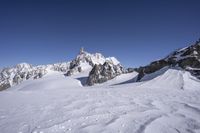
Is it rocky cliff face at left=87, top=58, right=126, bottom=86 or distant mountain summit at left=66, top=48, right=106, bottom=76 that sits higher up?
distant mountain summit at left=66, top=48, right=106, bottom=76

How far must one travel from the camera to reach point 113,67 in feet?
246

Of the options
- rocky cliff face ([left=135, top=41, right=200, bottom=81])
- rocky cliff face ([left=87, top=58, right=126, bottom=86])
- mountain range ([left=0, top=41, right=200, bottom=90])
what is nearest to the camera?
rocky cliff face ([left=135, top=41, right=200, bottom=81])

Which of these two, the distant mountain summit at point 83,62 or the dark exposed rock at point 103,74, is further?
the distant mountain summit at point 83,62

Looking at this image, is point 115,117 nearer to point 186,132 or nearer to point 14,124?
point 186,132

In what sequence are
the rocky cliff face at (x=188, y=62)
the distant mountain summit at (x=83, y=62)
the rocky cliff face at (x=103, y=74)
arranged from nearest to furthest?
the rocky cliff face at (x=188, y=62), the rocky cliff face at (x=103, y=74), the distant mountain summit at (x=83, y=62)

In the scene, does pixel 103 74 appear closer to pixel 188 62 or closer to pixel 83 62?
pixel 188 62

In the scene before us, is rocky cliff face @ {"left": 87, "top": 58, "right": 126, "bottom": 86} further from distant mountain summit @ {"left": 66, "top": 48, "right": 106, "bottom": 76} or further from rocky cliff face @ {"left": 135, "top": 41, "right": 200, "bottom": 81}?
distant mountain summit @ {"left": 66, "top": 48, "right": 106, "bottom": 76}

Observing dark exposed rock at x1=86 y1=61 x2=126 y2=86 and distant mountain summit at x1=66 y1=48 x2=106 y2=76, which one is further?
distant mountain summit at x1=66 y1=48 x2=106 y2=76

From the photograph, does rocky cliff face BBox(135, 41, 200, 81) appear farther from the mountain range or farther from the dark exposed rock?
the dark exposed rock

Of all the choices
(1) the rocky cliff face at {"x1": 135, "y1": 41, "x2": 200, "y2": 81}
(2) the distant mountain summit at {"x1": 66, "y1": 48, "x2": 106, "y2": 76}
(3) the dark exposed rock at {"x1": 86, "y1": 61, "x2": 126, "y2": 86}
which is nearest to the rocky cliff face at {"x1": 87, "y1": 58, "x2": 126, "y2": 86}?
(3) the dark exposed rock at {"x1": 86, "y1": 61, "x2": 126, "y2": 86}

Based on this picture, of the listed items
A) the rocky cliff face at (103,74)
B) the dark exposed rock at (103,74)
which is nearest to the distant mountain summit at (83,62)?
the dark exposed rock at (103,74)

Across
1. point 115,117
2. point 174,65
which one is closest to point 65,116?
point 115,117

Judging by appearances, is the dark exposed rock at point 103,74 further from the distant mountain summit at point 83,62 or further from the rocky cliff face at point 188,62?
the distant mountain summit at point 83,62

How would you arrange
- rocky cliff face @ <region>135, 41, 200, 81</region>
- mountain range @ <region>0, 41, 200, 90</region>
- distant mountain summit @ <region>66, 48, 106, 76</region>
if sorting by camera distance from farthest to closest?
1. distant mountain summit @ <region>66, 48, 106, 76</region>
2. mountain range @ <region>0, 41, 200, 90</region>
3. rocky cliff face @ <region>135, 41, 200, 81</region>
